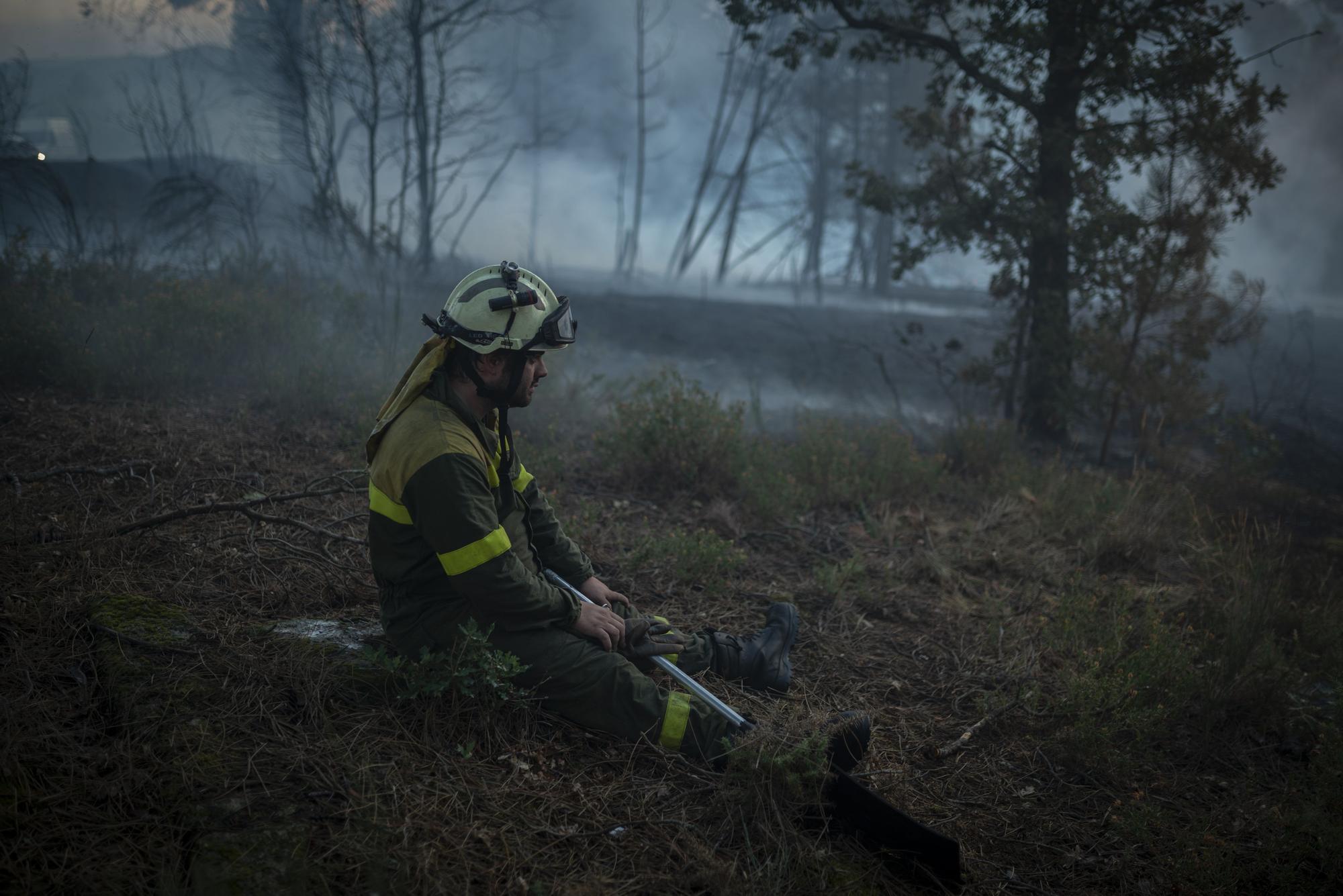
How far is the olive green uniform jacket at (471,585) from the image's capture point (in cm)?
260

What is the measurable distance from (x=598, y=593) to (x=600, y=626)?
1.39ft

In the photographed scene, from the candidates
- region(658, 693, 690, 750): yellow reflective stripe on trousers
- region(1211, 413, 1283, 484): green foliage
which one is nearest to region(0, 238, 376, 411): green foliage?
region(658, 693, 690, 750): yellow reflective stripe on trousers

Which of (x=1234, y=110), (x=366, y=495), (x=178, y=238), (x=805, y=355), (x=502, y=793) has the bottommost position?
(x=502, y=793)

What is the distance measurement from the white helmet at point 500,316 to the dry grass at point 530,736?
128 cm

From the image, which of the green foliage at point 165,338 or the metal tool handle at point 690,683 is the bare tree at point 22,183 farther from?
the metal tool handle at point 690,683

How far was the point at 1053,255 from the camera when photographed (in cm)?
809

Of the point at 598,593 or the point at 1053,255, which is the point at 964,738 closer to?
the point at 598,593

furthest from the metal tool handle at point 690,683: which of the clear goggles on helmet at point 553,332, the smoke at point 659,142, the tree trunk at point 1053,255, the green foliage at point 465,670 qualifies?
the smoke at point 659,142

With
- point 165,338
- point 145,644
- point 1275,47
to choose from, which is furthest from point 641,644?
point 1275,47

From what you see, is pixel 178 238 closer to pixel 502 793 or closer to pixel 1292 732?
pixel 502 793

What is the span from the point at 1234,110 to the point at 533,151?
77.0 ft

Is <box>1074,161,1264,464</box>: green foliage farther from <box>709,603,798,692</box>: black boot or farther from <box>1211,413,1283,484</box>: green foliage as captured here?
<box>709,603,798,692</box>: black boot

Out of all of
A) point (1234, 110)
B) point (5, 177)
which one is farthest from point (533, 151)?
point (1234, 110)

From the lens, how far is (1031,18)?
757 centimetres
